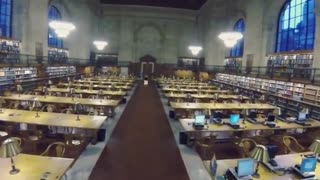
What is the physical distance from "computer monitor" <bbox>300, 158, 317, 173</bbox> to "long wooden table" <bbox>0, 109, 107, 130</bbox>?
387 cm

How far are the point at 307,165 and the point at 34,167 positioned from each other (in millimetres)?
3747

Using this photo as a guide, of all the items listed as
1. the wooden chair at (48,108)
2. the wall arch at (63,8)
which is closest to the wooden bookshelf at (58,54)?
the wall arch at (63,8)

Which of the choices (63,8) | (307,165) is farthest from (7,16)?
(307,165)

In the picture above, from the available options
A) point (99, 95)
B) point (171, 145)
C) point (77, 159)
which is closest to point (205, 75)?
point (99, 95)

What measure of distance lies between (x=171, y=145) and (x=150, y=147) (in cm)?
60

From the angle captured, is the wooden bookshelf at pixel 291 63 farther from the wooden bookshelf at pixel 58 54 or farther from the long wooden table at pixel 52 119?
the wooden bookshelf at pixel 58 54

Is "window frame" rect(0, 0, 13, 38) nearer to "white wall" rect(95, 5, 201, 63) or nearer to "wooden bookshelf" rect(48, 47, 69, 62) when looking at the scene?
"wooden bookshelf" rect(48, 47, 69, 62)

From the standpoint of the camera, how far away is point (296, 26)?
16.5m

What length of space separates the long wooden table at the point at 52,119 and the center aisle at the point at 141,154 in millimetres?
792

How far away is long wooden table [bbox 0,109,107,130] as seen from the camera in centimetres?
569

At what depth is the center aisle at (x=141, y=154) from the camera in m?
5.06

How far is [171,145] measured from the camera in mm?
6953

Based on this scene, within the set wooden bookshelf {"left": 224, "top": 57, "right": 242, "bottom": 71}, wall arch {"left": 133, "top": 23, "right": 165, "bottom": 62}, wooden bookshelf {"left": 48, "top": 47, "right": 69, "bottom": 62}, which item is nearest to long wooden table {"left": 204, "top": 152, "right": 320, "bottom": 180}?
wooden bookshelf {"left": 224, "top": 57, "right": 242, "bottom": 71}

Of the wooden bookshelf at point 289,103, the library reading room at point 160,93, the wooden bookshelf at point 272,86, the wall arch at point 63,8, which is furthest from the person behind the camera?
the wall arch at point 63,8
